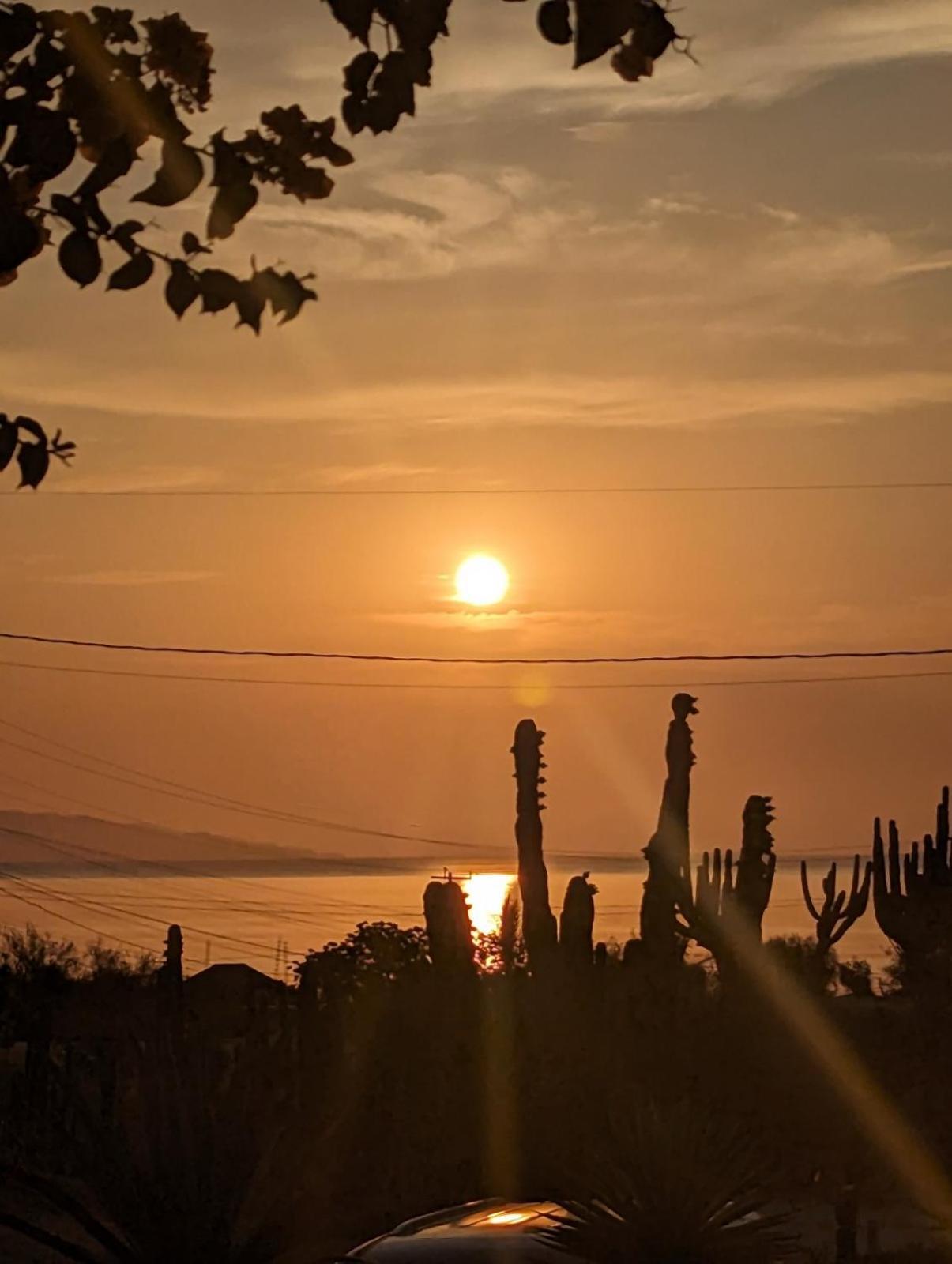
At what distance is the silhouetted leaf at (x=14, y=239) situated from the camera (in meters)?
3.61

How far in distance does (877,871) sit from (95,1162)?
69.5 ft

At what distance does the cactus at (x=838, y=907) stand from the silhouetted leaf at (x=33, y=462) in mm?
25270

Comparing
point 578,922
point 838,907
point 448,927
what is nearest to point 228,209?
point 838,907

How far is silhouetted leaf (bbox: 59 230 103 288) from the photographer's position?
3818mm

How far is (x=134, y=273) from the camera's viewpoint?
12.7ft

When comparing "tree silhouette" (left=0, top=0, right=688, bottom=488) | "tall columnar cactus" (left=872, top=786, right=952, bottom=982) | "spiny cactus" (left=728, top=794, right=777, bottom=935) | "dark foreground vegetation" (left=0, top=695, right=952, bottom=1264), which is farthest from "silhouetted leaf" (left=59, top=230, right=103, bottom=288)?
"spiny cactus" (left=728, top=794, right=777, bottom=935)

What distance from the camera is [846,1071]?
925 inches

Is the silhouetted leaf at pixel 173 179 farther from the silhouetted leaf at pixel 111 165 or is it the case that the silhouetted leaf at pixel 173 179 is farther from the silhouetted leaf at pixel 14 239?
the silhouetted leaf at pixel 14 239

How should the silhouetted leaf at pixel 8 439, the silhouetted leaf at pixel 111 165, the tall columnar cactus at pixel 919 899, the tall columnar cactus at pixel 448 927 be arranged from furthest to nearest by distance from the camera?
the tall columnar cactus at pixel 448 927, the tall columnar cactus at pixel 919 899, the silhouetted leaf at pixel 8 439, the silhouetted leaf at pixel 111 165

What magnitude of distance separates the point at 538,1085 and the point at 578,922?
8.13 metres

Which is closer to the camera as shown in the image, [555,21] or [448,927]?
[555,21]

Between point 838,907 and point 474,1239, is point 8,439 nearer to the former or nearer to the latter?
point 474,1239

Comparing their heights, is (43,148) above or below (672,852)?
below

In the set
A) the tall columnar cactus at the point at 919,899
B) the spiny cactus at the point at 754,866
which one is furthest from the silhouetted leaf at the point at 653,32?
the spiny cactus at the point at 754,866
